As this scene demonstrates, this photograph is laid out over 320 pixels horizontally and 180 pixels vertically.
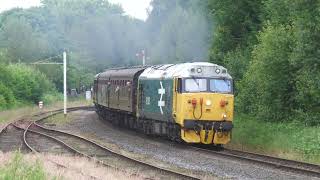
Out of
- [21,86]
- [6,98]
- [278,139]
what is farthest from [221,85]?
[21,86]

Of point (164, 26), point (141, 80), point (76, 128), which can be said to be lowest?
point (76, 128)

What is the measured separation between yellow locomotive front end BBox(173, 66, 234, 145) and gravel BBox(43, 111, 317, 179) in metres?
0.76

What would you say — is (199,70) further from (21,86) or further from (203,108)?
(21,86)

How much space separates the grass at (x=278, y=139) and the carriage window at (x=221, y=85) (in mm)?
2270

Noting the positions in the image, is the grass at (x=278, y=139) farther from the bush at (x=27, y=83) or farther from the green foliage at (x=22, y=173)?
the bush at (x=27, y=83)

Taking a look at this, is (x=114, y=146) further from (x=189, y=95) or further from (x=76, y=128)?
(x=76, y=128)

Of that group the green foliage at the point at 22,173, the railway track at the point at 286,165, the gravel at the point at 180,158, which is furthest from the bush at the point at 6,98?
the green foliage at the point at 22,173

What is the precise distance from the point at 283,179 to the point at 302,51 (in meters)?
9.76

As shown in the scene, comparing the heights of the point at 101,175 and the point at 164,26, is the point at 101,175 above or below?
below

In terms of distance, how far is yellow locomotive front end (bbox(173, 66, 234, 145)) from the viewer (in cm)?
2212

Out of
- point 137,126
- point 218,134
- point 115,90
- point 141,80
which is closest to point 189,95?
point 218,134

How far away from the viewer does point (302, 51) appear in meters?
23.2

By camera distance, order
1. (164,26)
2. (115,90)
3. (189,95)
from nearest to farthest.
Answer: (189,95)
(115,90)
(164,26)

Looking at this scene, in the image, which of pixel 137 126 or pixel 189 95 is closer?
pixel 189 95
